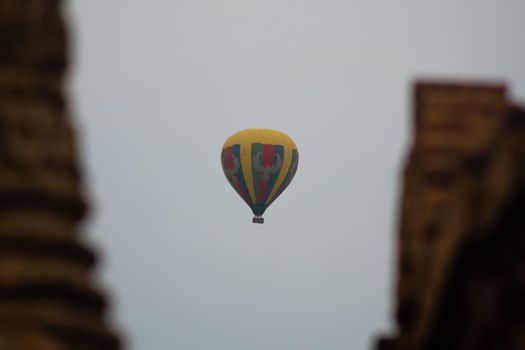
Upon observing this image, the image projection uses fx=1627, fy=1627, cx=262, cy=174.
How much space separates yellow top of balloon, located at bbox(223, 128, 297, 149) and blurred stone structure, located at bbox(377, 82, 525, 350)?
211 feet

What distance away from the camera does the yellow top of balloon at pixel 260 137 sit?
91938 mm

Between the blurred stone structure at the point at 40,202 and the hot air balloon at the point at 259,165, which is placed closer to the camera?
the blurred stone structure at the point at 40,202

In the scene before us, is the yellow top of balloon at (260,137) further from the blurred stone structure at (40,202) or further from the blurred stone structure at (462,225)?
the blurred stone structure at (40,202)

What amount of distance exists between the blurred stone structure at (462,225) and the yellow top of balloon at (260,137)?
64.3 meters

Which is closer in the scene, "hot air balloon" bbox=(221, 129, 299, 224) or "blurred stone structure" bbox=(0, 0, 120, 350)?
"blurred stone structure" bbox=(0, 0, 120, 350)

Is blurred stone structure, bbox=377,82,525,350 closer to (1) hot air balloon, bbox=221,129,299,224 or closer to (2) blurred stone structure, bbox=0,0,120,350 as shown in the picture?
(2) blurred stone structure, bbox=0,0,120,350

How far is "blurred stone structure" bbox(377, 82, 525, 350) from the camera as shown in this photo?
21031 millimetres

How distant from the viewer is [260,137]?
92.1m

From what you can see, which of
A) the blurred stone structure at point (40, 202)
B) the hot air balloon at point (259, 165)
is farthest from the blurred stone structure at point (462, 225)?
the hot air balloon at point (259, 165)

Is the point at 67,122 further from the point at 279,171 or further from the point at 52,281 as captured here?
the point at 279,171

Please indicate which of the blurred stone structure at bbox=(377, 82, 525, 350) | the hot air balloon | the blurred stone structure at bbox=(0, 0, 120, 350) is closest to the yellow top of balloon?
the hot air balloon

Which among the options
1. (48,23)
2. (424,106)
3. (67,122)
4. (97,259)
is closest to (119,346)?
(97,259)

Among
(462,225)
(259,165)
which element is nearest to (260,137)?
(259,165)

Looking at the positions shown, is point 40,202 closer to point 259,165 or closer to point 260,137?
point 259,165
